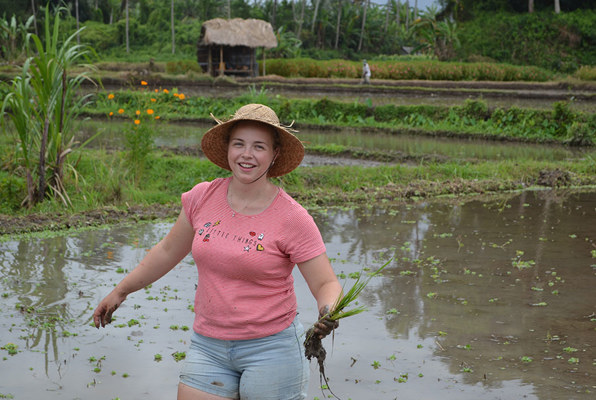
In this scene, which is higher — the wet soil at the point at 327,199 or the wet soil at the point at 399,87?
the wet soil at the point at 399,87

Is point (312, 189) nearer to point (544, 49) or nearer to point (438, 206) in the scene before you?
point (438, 206)

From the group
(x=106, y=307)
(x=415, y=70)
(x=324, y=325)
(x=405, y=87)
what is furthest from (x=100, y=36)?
(x=324, y=325)

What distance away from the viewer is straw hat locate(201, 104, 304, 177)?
2367mm

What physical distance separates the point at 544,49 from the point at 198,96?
60.2 feet

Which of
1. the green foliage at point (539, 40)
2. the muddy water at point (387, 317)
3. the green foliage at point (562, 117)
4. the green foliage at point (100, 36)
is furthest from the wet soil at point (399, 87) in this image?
the green foliage at point (100, 36)

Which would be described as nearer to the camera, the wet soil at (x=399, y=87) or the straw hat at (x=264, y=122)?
the straw hat at (x=264, y=122)

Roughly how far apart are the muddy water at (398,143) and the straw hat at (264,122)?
1000 centimetres

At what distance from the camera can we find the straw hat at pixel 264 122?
2.37m

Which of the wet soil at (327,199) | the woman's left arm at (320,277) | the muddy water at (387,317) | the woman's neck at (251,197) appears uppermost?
the woman's neck at (251,197)

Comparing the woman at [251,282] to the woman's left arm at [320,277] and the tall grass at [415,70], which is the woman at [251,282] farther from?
the tall grass at [415,70]

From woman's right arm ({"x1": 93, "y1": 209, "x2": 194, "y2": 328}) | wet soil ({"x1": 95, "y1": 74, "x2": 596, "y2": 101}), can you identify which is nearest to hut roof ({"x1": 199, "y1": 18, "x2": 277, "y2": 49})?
wet soil ({"x1": 95, "y1": 74, "x2": 596, "y2": 101})

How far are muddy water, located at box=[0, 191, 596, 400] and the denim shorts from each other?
1.10 m

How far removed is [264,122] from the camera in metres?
2.35

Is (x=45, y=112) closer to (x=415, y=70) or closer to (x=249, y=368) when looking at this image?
(x=249, y=368)
